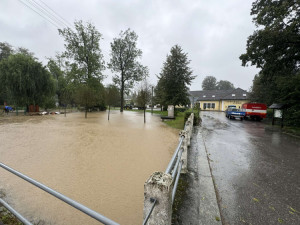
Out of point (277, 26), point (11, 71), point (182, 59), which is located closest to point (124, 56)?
point (182, 59)

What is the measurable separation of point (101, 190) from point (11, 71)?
24.4 m

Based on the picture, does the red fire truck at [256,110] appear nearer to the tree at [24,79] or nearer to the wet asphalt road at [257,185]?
the wet asphalt road at [257,185]

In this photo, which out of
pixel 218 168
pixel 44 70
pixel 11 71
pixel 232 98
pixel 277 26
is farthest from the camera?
pixel 232 98

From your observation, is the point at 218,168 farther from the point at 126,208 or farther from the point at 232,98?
the point at 232,98

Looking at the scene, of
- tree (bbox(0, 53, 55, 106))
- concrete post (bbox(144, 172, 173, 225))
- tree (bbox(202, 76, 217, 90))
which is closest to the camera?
concrete post (bbox(144, 172, 173, 225))

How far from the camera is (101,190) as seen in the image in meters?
3.28

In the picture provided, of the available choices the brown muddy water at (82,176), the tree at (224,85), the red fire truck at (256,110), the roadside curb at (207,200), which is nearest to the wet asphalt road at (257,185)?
the roadside curb at (207,200)

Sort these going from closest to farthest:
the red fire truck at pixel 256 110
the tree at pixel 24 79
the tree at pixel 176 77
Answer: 1. the red fire truck at pixel 256 110
2. the tree at pixel 24 79
3. the tree at pixel 176 77

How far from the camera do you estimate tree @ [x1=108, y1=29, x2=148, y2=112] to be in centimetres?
3075

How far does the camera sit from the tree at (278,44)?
1046 cm

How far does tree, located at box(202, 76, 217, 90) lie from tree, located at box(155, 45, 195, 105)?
68.5 m

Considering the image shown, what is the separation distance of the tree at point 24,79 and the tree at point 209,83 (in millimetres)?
81890

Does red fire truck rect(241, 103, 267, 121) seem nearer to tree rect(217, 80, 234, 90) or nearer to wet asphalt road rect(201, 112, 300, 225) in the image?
wet asphalt road rect(201, 112, 300, 225)

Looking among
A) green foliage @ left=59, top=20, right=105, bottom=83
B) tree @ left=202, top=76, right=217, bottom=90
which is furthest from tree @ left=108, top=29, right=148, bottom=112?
tree @ left=202, top=76, right=217, bottom=90
